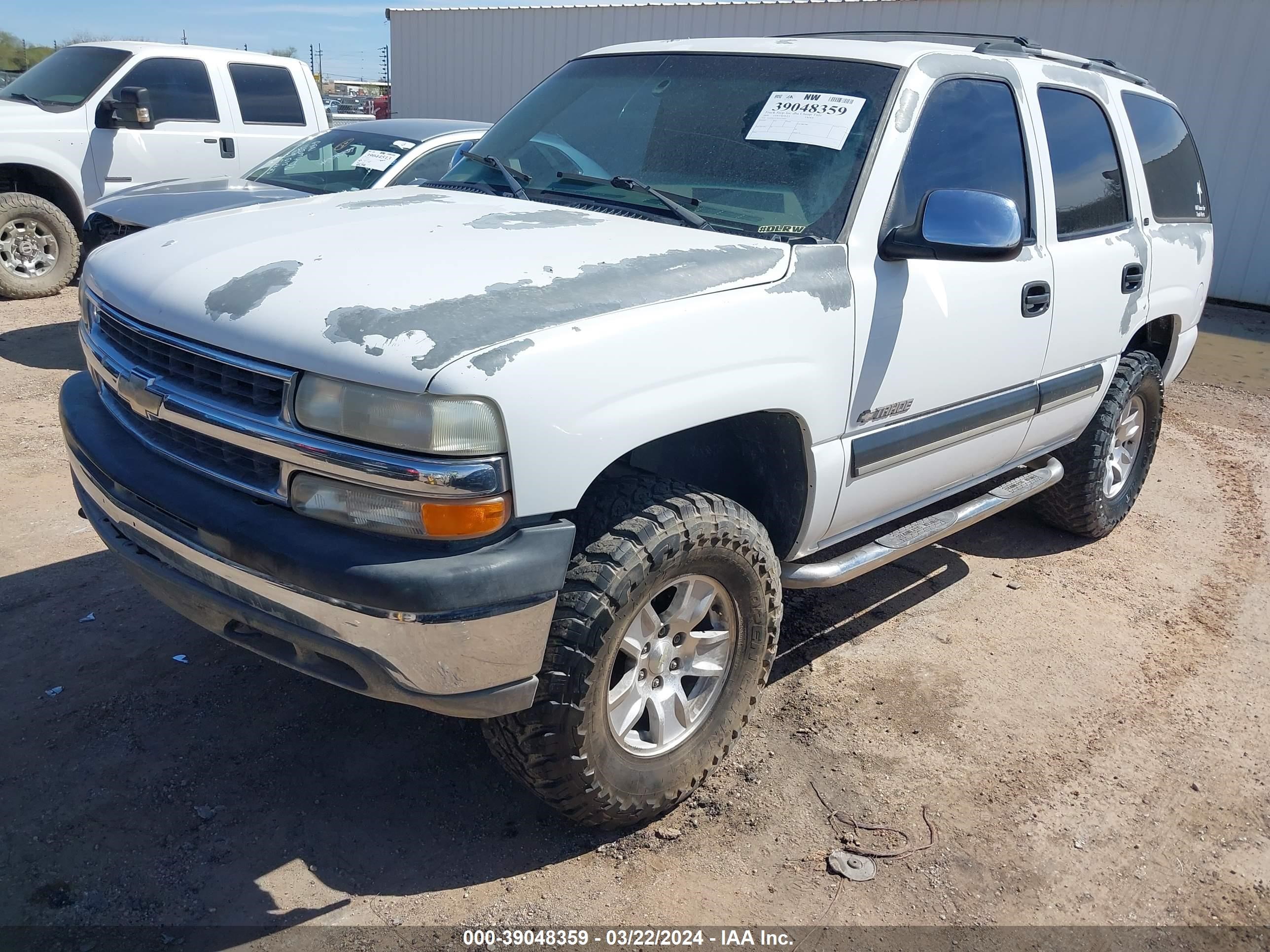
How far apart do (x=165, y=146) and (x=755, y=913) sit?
865 cm

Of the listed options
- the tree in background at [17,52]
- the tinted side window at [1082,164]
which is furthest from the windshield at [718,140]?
the tree in background at [17,52]

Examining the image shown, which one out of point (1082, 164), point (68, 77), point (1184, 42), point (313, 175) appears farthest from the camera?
point (1184, 42)

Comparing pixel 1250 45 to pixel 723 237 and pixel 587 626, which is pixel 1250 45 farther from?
pixel 587 626

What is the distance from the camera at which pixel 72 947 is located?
228 centimetres

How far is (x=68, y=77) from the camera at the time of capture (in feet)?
28.8

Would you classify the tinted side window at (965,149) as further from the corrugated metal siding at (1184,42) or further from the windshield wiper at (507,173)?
the corrugated metal siding at (1184,42)

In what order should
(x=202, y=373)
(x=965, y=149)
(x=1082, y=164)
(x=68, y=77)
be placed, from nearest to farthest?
1. (x=202, y=373)
2. (x=965, y=149)
3. (x=1082, y=164)
4. (x=68, y=77)

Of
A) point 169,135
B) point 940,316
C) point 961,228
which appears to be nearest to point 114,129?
point 169,135

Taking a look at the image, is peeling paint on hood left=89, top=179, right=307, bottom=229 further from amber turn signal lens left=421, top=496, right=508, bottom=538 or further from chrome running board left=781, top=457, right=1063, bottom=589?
amber turn signal lens left=421, top=496, right=508, bottom=538

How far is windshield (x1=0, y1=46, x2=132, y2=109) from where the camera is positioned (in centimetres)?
862

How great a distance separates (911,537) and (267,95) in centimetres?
832

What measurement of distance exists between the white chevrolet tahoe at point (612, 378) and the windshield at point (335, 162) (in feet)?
10.7

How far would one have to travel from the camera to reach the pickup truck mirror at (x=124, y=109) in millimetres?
8508

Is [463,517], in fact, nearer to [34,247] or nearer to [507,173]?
[507,173]
